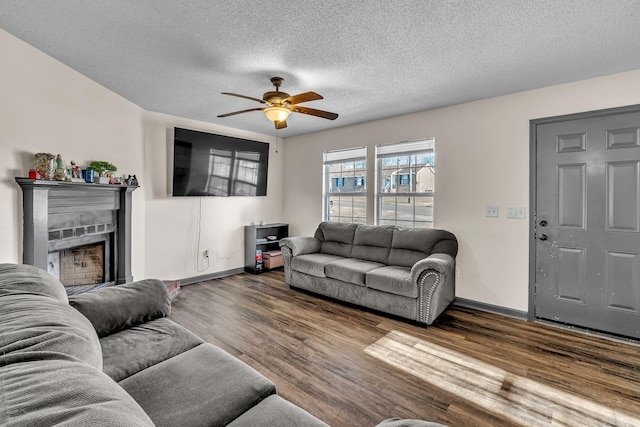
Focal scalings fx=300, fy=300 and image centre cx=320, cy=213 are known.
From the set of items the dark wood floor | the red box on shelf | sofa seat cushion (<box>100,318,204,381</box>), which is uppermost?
sofa seat cushion (<box>100,318,204,381</box>)

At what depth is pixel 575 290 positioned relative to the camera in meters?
3.03

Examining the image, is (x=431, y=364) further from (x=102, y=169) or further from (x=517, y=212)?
(x=102, y=169)

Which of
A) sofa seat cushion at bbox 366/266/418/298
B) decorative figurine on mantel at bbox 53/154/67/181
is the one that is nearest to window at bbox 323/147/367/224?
sofa seat cushion at bbox 366/266/418/298

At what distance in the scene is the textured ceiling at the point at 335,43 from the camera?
1892 mm

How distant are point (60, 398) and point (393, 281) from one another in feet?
9.69

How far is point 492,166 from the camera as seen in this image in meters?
3.48

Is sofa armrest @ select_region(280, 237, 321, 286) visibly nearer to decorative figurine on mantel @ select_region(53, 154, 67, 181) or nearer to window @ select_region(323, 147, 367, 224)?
window @ select_region(323, 147, 367, 224)

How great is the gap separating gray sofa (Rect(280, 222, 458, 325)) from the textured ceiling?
1.79 meters

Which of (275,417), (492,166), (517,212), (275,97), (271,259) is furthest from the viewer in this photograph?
(271,259)

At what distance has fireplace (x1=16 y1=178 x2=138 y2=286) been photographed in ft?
7.87

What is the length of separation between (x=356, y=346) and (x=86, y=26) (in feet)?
10.5

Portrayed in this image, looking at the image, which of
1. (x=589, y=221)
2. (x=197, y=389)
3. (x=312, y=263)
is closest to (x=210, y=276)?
(x=312, y=263)

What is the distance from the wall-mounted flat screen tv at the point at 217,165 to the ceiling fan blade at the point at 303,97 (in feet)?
6.83

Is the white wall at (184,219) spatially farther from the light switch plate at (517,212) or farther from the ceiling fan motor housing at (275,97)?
the light switch plate at (517,212)
